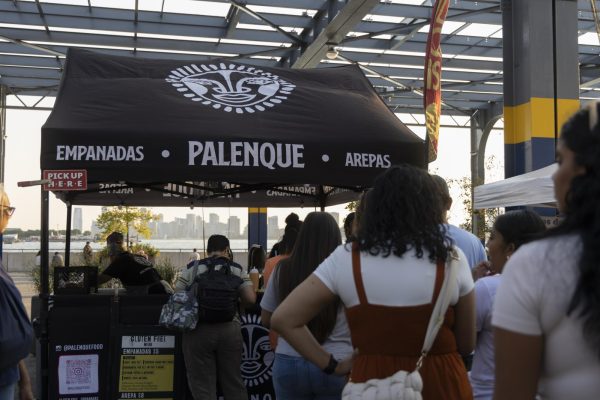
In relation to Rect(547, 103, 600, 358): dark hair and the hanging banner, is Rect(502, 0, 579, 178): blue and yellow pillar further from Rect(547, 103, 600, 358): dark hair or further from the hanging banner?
Rect(547, 103, 600, 358): dark hair

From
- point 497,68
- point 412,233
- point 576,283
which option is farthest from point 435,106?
point 497,68

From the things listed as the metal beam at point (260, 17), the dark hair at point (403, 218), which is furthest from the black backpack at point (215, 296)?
the metal beam at point (260, 17)

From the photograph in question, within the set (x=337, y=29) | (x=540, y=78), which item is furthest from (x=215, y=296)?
(x=337, y=29)

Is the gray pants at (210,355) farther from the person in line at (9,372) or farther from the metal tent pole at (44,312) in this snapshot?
the person in line at (9,372)

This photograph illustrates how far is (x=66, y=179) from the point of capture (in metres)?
5.15

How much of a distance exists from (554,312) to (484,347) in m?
1.44

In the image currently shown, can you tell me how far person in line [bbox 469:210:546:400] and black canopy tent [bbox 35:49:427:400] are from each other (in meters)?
2.80

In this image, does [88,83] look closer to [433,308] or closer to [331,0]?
[433,308]

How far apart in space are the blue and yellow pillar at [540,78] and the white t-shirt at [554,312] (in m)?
9.44

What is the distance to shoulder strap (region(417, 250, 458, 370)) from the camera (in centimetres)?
221

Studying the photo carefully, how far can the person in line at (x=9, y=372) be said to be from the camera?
3.19 metres

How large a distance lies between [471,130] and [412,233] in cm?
2426

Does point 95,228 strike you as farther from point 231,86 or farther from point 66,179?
point 66,179

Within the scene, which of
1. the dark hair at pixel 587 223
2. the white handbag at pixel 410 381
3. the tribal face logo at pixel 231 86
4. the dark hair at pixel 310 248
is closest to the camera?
the dark hair at pixel 587 223
